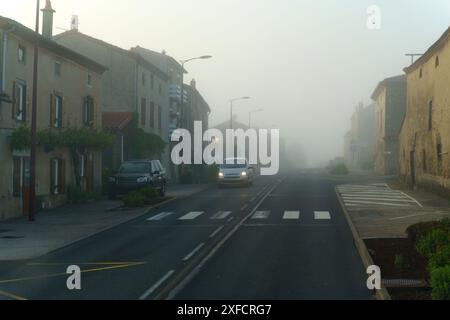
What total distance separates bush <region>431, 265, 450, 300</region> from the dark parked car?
23.3m

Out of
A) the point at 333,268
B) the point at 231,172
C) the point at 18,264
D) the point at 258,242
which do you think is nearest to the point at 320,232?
the point at 258,242

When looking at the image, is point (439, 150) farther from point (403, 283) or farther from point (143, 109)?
point (403, 283)

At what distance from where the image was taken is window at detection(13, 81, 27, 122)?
80.0ft

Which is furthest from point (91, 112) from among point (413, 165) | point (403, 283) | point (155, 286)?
point (403, 283)

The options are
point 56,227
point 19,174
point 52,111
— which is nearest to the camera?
point 56,227

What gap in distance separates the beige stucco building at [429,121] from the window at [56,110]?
18219mm

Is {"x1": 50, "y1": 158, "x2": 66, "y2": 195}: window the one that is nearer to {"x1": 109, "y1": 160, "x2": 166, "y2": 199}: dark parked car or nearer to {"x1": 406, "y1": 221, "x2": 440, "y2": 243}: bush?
{"x1": 109, "y1": 160, "x2": 166, "y2": 199}: dark parked car

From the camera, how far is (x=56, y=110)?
95.3 ft

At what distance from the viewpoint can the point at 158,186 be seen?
107 ft

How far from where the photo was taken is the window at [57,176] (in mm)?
28672

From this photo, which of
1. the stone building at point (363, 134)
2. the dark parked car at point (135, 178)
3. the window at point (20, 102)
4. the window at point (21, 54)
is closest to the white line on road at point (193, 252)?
the window at point (20, 102)

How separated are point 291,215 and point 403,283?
504 inches
